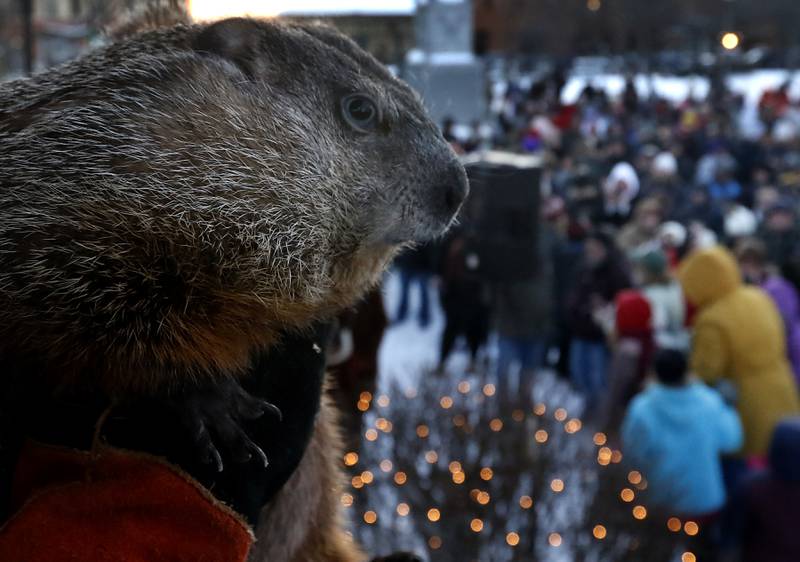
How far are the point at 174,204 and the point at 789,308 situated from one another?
5040 millimetres

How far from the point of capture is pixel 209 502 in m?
1.13

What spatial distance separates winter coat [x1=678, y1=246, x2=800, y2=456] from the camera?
4477 millimetres

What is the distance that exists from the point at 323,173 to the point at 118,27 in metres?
0.67

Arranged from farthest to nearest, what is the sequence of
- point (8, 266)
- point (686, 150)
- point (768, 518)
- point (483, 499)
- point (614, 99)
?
1. point (614, 99)
2. point (686, 150)
3. point (768, 518)
4. point (483, 499)
5. point (8, 266)

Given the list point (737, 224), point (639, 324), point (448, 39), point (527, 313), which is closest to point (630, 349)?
point (639, 324)

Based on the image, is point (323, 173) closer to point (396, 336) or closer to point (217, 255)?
point (217, 255)

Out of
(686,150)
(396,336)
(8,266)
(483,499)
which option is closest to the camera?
(8,266)

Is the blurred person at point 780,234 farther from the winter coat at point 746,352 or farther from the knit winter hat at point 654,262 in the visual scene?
the winter coat at point 746,352

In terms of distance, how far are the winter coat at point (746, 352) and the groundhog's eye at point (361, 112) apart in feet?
12.4

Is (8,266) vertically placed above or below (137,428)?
above

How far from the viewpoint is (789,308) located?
5258 millimetres

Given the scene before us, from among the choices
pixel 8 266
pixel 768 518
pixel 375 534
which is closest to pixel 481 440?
pixel 375 534

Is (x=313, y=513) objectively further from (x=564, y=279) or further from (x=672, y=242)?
(x=672, y=242)

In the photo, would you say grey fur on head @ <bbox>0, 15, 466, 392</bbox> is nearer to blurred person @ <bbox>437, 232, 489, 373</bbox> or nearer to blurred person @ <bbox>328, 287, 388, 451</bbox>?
blurred person @ <bbox>328, 287, 388, 451</bbox>
